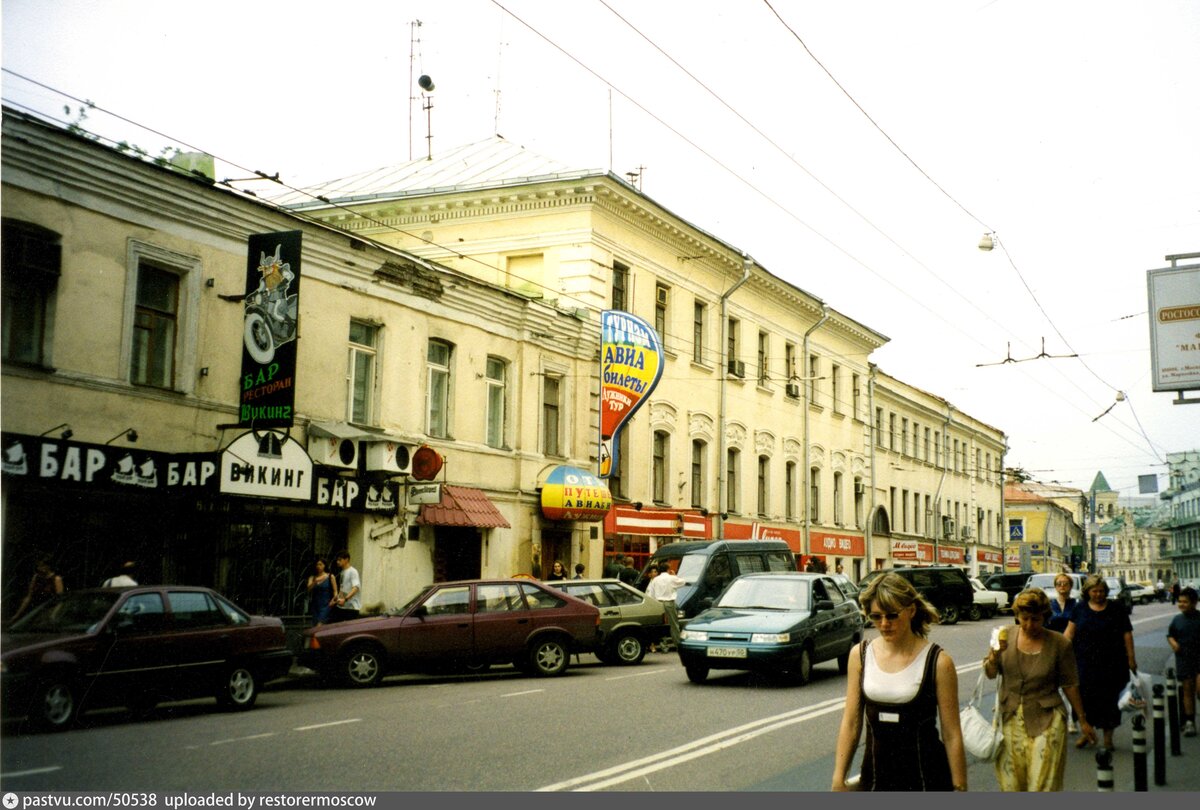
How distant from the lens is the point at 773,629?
15789 mm

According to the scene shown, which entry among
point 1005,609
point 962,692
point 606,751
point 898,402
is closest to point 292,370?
point 606,751

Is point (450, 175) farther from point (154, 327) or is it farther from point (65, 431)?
point (65, 431)

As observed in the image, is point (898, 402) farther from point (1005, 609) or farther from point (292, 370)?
point (292, 370)

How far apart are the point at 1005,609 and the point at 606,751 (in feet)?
123

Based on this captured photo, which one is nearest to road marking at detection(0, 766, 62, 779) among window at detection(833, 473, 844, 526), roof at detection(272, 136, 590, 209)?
roof at detection(272, 136, 590, 209)

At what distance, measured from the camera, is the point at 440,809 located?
7863 millimetres

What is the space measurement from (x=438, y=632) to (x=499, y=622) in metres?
1.01

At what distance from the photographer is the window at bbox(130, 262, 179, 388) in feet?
54.9

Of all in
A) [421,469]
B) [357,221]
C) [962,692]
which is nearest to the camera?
[962,692]

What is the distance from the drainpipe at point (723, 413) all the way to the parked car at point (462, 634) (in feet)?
56.0

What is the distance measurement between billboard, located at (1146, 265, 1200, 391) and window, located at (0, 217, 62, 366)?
40.5ft

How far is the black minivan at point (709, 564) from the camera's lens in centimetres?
2286

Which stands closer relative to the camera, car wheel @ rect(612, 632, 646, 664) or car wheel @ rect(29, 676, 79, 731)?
car wheel @ rect(29, 676, 79, 731)

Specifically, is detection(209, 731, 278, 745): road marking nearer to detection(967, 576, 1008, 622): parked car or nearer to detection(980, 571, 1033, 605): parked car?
detection(967, 576, 1008, 622): parked car
